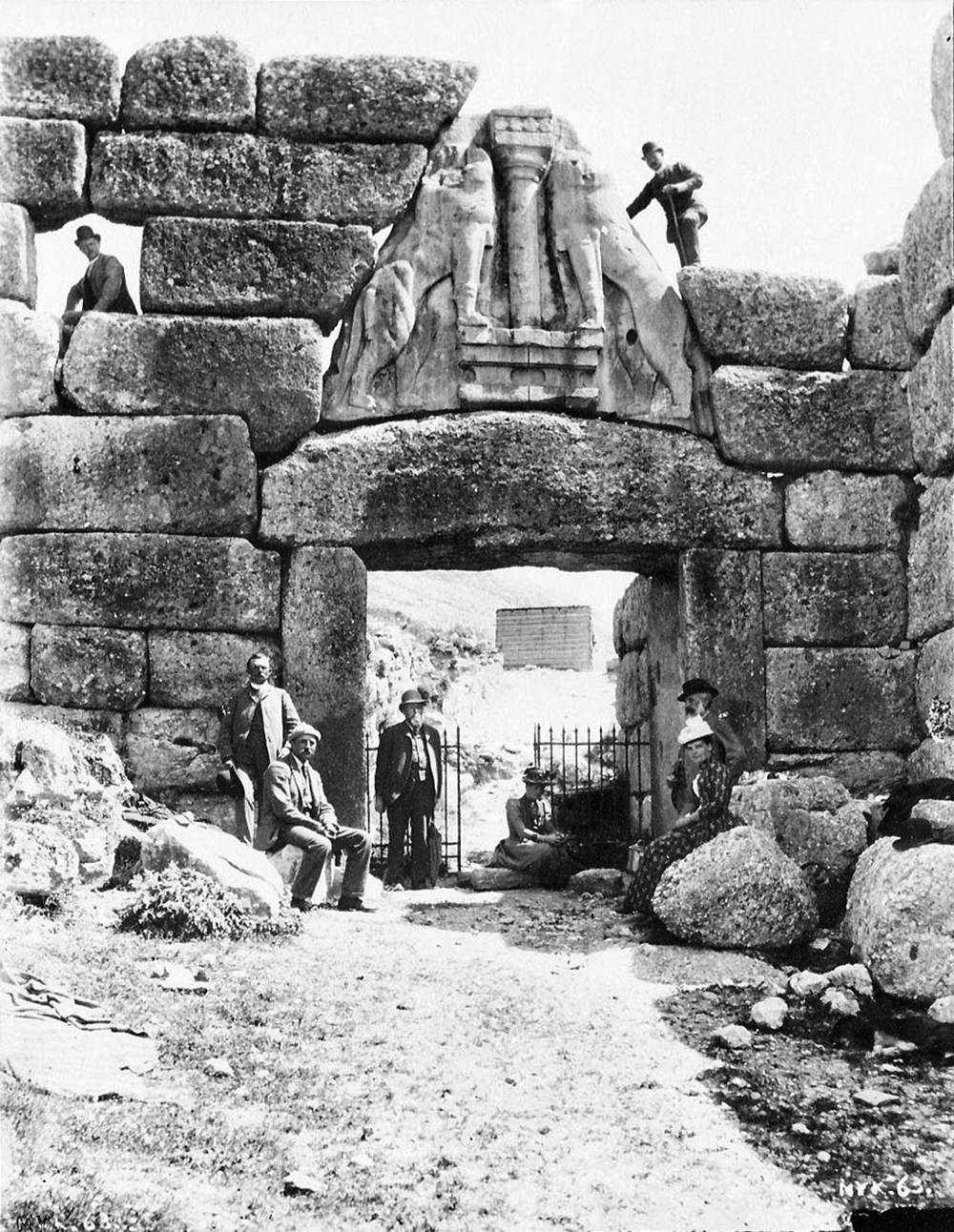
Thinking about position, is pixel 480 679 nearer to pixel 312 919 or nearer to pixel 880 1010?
pixel 312 919

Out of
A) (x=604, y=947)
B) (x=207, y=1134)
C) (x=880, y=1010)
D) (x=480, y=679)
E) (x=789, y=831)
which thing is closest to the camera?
(x=207, y=1134)

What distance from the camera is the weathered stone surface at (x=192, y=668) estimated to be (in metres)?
7.95

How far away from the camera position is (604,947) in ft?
21.6

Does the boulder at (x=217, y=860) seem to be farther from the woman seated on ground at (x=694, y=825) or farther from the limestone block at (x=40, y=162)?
the limestone block at (x=40, y=162)

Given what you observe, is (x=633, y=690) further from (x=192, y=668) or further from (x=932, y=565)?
(x=192, y=668)

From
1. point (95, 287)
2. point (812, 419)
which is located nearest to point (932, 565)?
point (812, 419)

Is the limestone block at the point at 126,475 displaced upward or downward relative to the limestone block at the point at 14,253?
downward

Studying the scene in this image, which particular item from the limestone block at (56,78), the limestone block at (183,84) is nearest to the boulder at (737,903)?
the limestone block at (183,84)

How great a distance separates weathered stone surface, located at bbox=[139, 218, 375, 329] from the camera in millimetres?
8195

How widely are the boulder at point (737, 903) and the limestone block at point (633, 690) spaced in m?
3.59

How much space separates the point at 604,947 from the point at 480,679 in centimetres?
1474

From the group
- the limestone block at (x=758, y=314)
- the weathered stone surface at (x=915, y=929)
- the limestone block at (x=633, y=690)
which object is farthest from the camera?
the limestone block at (x=633, y=690)

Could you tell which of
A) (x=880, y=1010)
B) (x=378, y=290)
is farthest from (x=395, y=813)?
(x=880, y=1010)

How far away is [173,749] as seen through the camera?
7.88 meters
